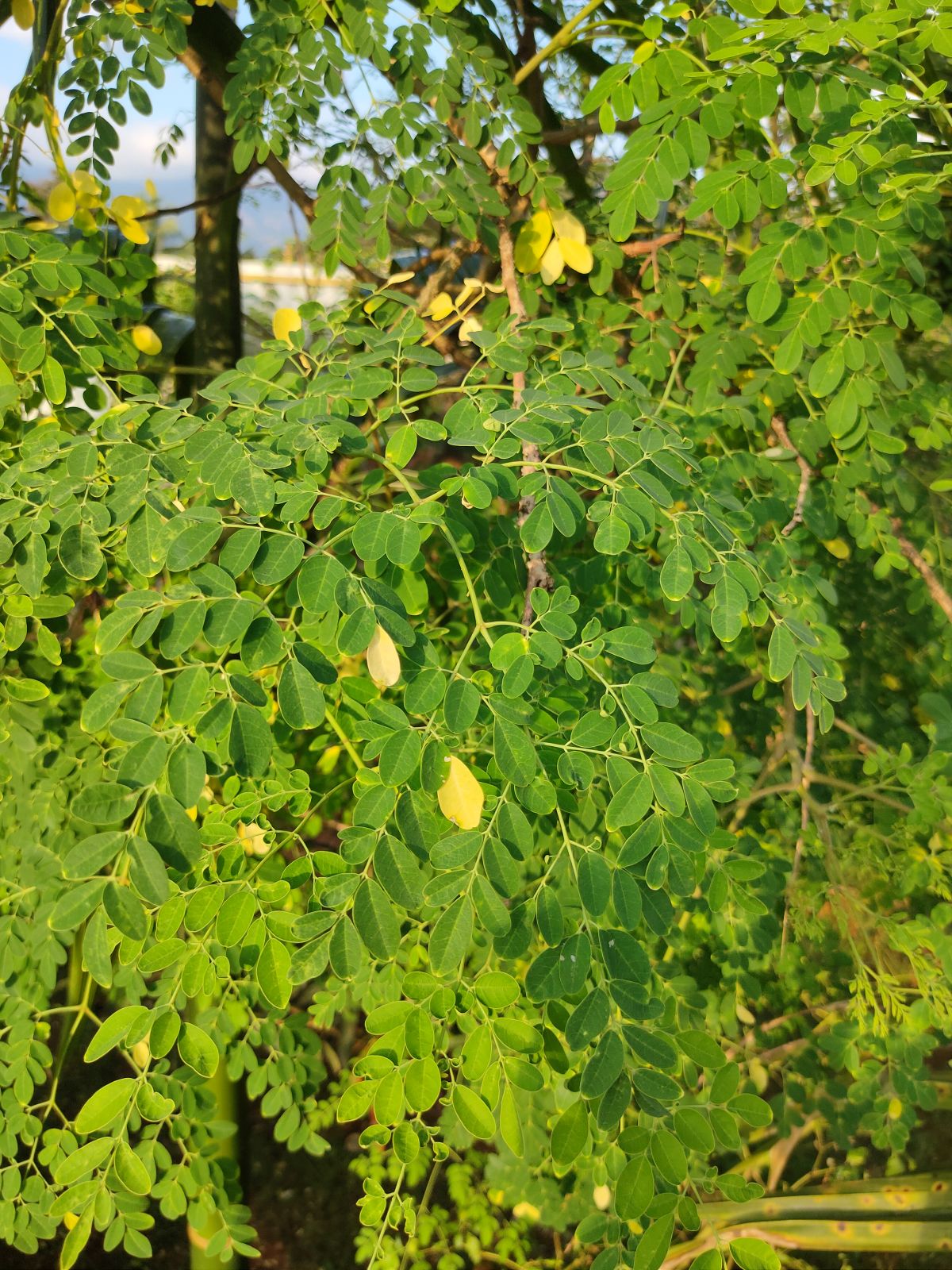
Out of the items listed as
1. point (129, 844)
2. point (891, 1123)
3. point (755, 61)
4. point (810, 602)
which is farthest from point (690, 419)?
point (891, 1123)

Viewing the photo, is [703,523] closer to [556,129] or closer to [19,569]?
[19,569]

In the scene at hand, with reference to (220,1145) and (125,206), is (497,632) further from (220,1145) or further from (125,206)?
(220,1145)

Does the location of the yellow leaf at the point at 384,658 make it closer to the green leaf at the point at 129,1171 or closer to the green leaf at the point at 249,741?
the green leaf at the point at 249,741

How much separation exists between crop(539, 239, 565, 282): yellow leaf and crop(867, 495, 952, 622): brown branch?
578 mm

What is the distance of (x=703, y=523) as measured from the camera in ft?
2.93

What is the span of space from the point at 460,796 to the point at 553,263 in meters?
0.95

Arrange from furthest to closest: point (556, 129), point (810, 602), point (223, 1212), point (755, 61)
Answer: point (556, 129)
point (223, 1212)
point (810, 602)
point (755, 61)

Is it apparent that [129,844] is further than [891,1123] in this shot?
No

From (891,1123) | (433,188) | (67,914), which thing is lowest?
(891,1123)

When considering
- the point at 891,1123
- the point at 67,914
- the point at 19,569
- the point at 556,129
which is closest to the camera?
the point at 67,914

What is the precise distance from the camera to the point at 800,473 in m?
1.43

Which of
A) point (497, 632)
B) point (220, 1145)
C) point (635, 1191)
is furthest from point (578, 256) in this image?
point (220, 1145)

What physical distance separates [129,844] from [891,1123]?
1489 mm

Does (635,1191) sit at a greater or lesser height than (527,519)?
lesser
